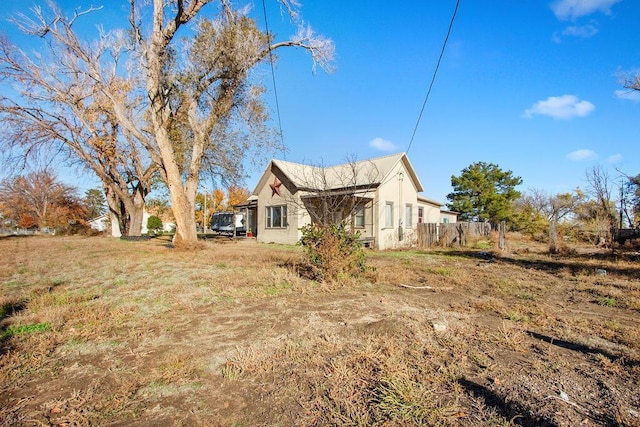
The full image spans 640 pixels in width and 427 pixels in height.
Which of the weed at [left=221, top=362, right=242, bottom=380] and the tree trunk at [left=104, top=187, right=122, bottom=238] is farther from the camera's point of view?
the tree trunk at [left=104, top=187, right=122, bottom=238]

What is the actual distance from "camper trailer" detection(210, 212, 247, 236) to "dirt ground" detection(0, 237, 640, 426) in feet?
83.7

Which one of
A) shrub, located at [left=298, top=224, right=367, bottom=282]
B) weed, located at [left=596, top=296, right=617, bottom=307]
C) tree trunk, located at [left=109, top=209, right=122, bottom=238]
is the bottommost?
weed, located at [left=596, top=296, right=617, bottom=307]

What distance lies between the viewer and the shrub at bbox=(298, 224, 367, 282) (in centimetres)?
657

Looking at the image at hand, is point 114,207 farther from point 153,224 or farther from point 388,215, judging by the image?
point 153,224

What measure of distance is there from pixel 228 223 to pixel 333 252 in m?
29.1

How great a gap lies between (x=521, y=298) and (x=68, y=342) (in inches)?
258

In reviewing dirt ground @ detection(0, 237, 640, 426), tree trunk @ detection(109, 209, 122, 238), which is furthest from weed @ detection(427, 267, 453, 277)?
tree trunk @ detection(109, 209, 122, 238)

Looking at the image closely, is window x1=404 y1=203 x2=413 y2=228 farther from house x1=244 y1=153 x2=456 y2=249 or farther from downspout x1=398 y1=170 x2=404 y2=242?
downspout x1=398 y1=170 x2=404 y2=242

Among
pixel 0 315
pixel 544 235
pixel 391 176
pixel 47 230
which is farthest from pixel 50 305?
pixel 47 230

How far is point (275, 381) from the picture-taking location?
260cm

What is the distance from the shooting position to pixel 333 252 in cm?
657

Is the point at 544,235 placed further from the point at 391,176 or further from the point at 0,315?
the point at 0,315

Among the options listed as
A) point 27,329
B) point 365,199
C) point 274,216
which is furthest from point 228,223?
point 27,329

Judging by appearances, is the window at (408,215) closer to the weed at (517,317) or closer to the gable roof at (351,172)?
the gable roof at (351,172)
